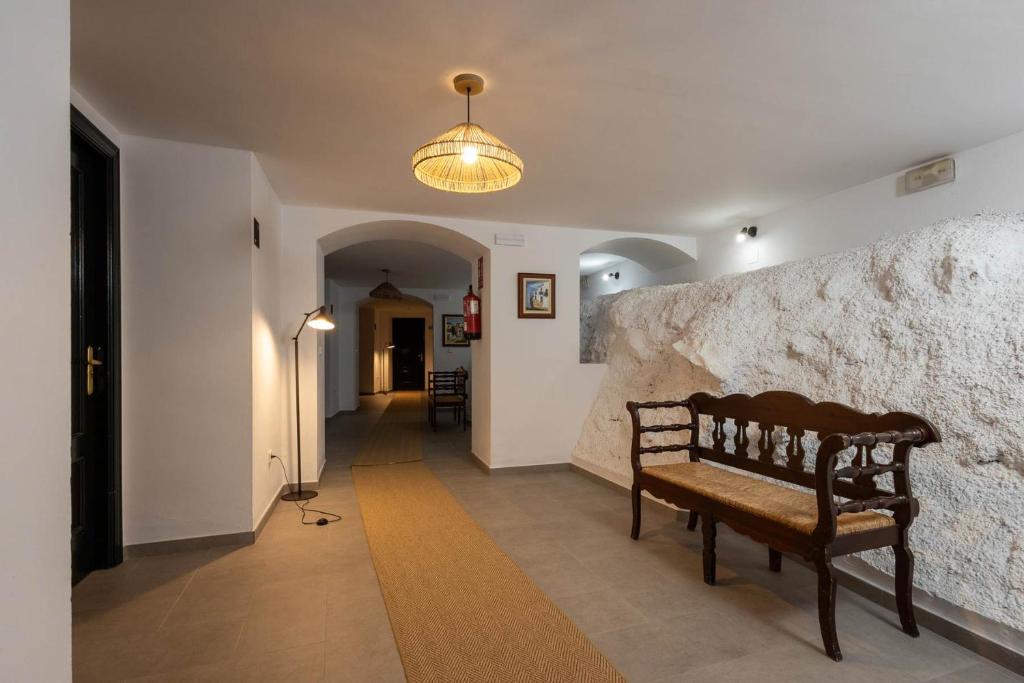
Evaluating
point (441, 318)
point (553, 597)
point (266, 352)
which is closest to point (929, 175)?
point (553, 597)

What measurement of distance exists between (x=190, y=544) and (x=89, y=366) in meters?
1.18

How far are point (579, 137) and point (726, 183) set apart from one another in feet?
4.80

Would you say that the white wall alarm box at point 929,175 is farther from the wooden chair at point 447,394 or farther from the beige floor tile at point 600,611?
the wooden chair at point 447,394

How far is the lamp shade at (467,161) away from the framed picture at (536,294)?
7.98 feet

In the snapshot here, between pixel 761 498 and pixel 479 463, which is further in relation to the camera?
pixel 479 463

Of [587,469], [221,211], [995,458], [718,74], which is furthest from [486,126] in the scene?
[587,469]

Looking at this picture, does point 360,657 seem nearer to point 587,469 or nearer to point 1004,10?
point 587,469

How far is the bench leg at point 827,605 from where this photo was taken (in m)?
1.86

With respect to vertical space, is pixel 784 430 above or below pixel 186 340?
below

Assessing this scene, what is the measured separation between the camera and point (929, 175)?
3166 millimetres

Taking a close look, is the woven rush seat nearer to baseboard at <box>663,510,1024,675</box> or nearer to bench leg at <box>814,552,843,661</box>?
bench leg at <box>814,552,843,661</box>

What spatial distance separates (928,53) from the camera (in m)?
2.01

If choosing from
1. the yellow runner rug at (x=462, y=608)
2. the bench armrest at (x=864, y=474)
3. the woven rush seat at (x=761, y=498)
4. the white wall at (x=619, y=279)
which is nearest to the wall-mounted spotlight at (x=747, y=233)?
the white wall at (x=619, y=279)
